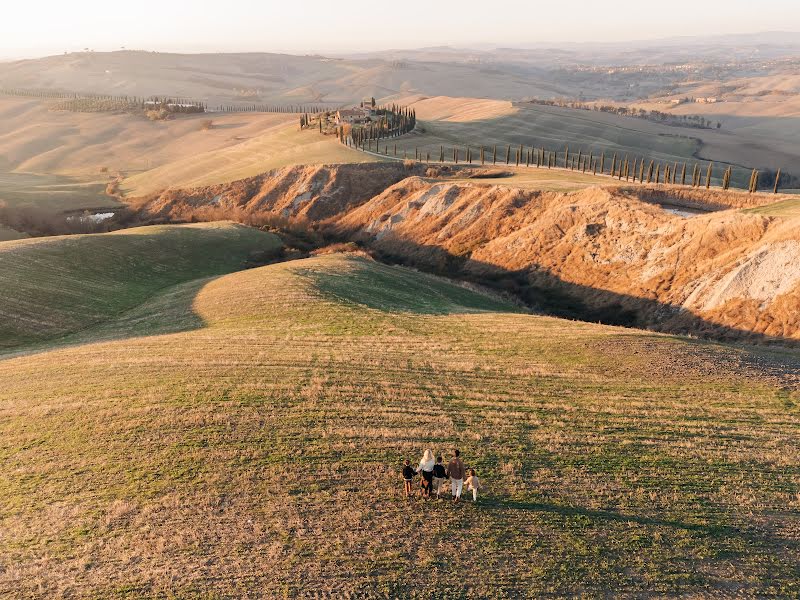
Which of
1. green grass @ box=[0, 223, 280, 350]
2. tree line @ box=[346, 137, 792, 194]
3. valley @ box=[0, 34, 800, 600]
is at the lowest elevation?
green grass @ box=[0, 223, 280, 350]

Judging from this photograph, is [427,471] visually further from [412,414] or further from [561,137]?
[561,137]

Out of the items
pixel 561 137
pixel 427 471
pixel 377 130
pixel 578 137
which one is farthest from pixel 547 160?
pixel 427 471

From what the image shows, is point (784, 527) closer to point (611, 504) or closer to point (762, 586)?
point (762, 586)

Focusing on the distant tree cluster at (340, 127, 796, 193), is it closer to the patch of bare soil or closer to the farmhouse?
the farmhouse

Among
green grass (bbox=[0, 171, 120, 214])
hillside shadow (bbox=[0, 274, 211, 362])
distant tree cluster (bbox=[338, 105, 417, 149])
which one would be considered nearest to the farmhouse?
distant tree cluster (bbox=[338, 105, 417, 149])

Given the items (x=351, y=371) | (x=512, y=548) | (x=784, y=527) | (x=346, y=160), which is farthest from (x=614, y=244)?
(x=346, y=160)

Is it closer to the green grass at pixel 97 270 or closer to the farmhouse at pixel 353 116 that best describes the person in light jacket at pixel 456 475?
the green grass at pixel 97 270
